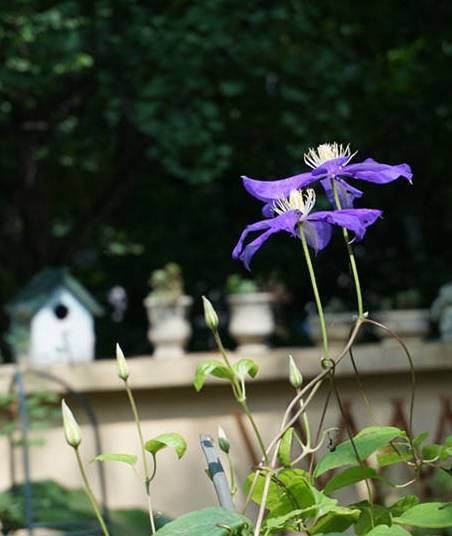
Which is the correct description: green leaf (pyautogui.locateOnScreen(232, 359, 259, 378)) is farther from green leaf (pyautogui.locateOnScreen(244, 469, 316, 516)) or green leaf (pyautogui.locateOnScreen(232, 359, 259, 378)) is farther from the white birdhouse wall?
the white birdhouse wall

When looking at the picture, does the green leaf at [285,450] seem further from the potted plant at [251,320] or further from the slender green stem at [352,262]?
the potted plant at [251,320]

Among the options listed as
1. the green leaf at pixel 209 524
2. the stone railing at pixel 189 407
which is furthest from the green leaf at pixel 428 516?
the stone railing at pixel 189 407

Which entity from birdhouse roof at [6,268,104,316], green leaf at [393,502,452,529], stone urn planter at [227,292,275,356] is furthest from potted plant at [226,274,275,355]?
green leaf at [393,502,452,529]

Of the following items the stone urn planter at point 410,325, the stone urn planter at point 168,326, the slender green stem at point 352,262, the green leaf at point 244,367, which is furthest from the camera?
the stone urn planter at point 410,325

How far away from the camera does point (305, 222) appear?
102cm

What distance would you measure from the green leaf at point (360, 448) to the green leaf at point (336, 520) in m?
0.05

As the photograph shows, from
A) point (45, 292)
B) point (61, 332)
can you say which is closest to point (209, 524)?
point (61, 332)

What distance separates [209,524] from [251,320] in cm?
434

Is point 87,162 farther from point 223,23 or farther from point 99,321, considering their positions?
point 223,23

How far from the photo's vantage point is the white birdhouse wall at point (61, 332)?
16.9 feet

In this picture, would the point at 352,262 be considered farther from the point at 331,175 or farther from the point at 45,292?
the point at 45,292

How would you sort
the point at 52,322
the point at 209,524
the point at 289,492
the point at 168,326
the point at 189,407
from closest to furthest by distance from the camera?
the point at 209,524, the point at 289,492, the point at 189,407, the point at 168,326, the point at 52,322

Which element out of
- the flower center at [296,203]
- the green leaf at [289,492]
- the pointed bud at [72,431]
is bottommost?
the green leaf at [289,492]

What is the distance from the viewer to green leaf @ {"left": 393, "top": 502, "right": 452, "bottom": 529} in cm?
92
